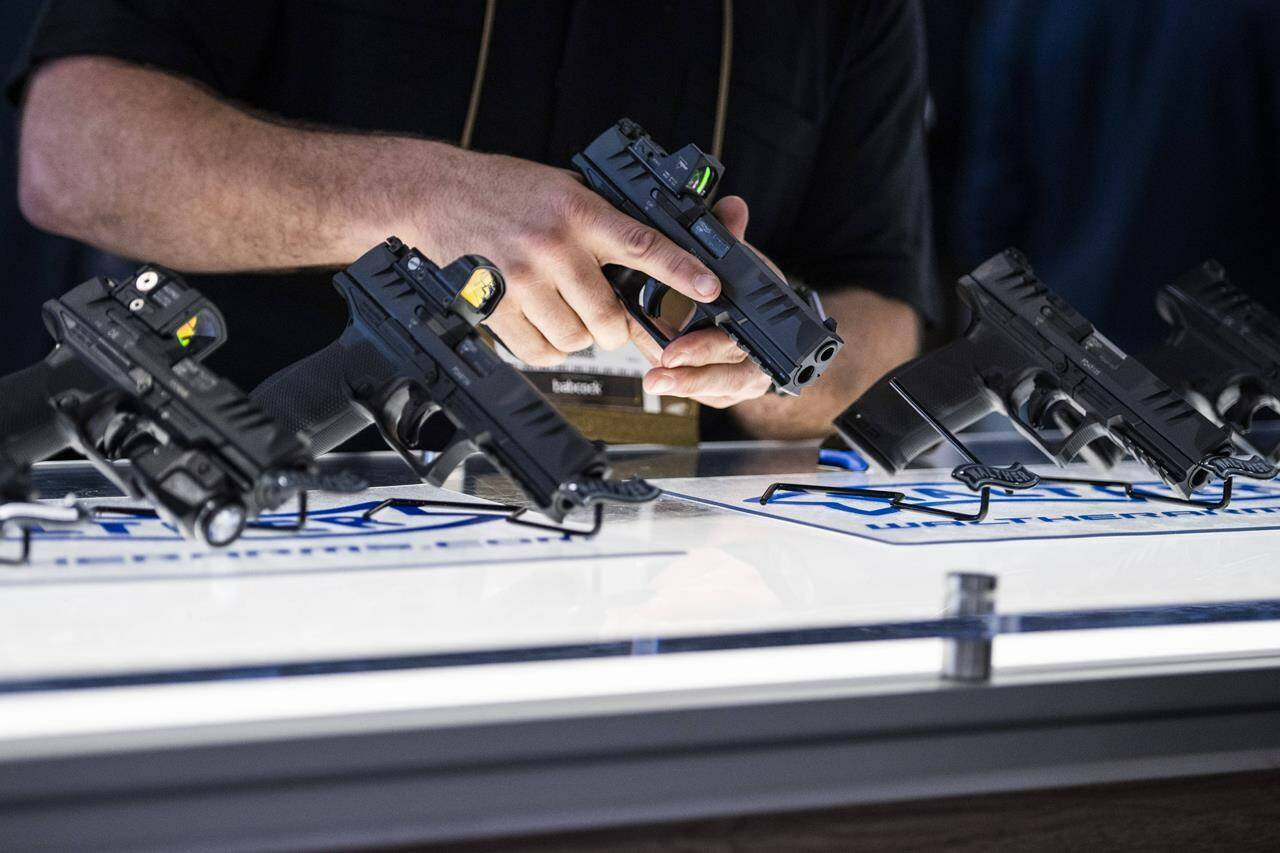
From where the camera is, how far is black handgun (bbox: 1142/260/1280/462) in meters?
1.72

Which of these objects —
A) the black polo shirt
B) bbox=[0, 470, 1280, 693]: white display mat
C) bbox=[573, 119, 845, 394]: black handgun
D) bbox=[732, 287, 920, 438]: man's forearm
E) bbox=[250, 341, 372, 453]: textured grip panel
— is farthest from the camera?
bbox=[732, 287, 920, 438]: man's forearm

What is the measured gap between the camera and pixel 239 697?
2.55 feet

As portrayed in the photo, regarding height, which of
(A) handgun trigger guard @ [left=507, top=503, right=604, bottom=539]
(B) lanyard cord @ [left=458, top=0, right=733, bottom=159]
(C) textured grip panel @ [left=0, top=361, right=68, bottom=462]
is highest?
(B) lanyard cord @ [left=458, top=0, right=733, bottom=159]

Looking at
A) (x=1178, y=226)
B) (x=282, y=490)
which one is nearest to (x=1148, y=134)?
(x=1178, y=226)

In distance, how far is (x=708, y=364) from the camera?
4.90ft

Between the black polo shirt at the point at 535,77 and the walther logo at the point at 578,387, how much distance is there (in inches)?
13.4

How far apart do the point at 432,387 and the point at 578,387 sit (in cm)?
79

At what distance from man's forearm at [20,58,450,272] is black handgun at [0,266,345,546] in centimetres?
59

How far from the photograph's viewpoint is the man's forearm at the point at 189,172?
68.0 inches

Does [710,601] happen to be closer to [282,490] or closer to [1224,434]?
[282,490]

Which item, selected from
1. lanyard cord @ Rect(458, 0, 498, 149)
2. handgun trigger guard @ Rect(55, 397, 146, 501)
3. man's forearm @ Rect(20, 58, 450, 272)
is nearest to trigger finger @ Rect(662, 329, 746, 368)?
man's forearm @ Rect(20, 58, 450, 272)

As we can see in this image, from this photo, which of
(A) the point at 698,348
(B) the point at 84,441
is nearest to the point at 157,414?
(B) the point at 84,441

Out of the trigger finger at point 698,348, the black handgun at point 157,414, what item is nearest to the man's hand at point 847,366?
the trigger finger at point 698,348

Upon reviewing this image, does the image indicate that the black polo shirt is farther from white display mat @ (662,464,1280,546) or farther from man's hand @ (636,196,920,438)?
white display mat @ (662,464,1280,546)
